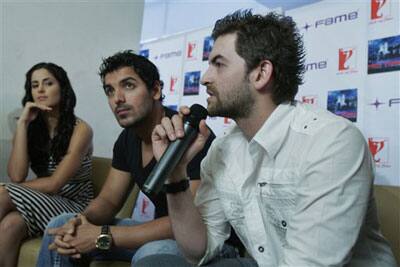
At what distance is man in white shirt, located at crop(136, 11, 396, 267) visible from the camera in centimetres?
68

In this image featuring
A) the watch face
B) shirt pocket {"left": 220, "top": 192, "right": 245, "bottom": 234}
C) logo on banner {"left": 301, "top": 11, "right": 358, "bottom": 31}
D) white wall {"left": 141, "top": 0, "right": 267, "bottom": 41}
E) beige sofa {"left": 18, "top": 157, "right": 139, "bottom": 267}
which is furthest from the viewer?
white wall {"left": 141, "top": 0, "right": 267, "bottom": 41}

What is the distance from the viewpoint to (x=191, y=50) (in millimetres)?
2594

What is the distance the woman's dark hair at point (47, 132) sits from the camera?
176 centimetres

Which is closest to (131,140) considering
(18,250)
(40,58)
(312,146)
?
(18,250)

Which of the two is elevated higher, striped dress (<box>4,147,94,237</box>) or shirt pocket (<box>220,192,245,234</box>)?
shirt pocket (<box>220,192,245,234</box>)

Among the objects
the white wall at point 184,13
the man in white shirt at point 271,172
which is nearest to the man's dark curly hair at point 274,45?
the man in white shirt at point 271,172

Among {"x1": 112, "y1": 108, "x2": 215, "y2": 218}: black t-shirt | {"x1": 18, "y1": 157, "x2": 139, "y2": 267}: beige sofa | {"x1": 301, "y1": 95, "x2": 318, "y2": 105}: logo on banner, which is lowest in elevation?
{"x1": 18, "y1": 157, "x2": 139, "y2": 267}: beige sofa

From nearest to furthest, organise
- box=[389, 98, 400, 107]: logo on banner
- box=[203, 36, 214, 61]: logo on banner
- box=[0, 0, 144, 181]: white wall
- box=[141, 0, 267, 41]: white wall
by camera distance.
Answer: box=[389, 98, 400, 107]: logo on banner
box=[0, 0, 144, 181]: white wall
box=[203, 36, 214, 61]: logo on banner
box=[141, 0, 267, 41]: white wall

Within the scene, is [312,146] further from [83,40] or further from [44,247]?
[83,40]

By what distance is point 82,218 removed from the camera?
119cm

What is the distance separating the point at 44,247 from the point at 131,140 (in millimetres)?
451

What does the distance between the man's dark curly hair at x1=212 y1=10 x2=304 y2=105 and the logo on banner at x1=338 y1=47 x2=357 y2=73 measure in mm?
907

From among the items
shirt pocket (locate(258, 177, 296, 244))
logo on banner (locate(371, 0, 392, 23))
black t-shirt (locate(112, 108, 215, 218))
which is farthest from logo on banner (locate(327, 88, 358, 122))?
shirt pocket (locate(258, 177, 296, 244))

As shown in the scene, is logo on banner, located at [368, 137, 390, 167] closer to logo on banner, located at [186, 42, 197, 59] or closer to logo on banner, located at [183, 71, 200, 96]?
logo on banner, located at [183, 71, 200, 96]
